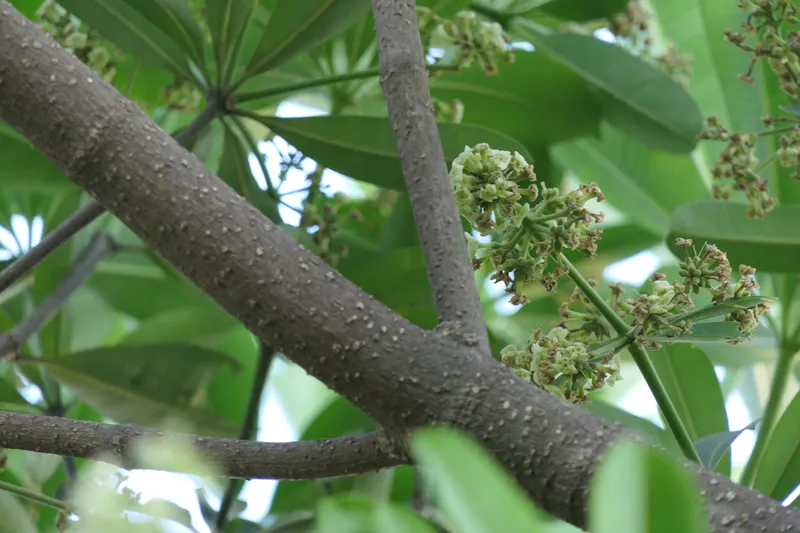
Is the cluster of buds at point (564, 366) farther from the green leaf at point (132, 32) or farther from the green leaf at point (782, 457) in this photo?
the green leaf at point (132, 32)

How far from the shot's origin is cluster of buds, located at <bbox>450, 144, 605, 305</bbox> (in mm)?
647

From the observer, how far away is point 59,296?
46.2 inches

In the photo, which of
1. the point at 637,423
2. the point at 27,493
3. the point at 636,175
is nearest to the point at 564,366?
the point at 27,493

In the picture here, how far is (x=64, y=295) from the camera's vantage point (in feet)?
3.86

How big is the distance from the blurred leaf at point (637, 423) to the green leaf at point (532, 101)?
39 centimetres

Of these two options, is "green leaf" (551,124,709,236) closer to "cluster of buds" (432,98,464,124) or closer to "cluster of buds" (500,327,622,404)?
"cluster of buds" (432,98,464,124)

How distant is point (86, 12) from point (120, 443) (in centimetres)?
62

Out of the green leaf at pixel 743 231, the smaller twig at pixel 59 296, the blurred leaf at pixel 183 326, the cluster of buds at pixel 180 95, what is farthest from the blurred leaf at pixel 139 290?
the green leaf at pixel 743 231

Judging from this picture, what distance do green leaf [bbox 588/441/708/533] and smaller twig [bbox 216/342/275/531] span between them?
81 cm

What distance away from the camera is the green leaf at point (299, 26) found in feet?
3.26

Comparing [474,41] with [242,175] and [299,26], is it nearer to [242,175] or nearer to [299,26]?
[299,26]

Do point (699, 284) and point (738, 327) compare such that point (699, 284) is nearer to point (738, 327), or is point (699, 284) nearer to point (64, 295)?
point (738, 327)

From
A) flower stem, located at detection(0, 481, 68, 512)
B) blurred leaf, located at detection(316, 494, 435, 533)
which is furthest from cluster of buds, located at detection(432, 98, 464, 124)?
blurred leaf, located at detection(316, 494, 435, 533)

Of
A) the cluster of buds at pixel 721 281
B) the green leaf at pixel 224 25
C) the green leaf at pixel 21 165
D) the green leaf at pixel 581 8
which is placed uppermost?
the green leaf at pixel 581 8
